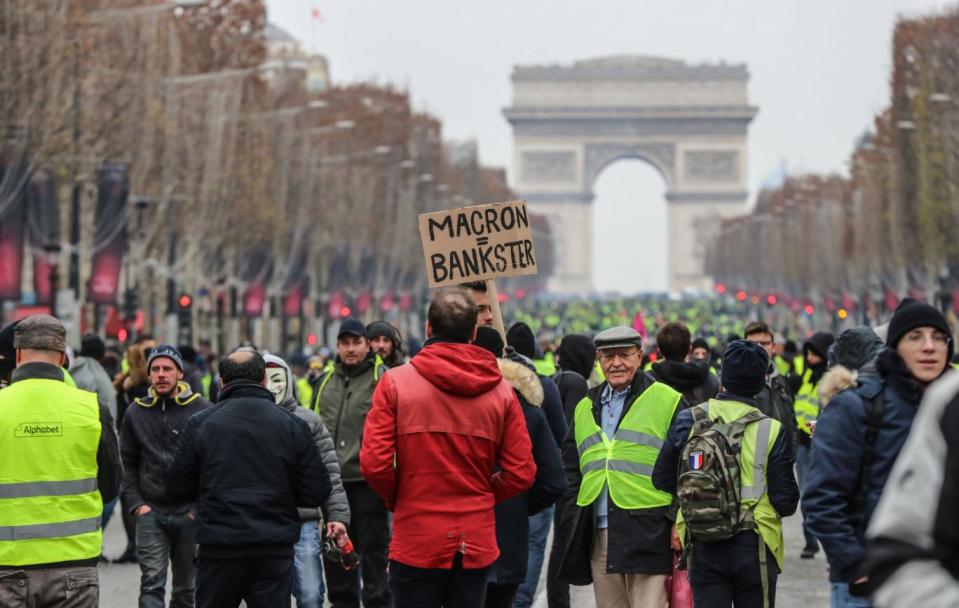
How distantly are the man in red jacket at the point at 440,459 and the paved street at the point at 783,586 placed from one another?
5.45m

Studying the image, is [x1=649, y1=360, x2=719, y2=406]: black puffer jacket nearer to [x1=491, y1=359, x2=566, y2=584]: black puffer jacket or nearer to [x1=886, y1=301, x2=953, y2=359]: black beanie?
[x1=491, y1=359, x2=566, y2=584]: black puffer jacket

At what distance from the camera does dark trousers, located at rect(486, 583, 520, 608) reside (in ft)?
26.1

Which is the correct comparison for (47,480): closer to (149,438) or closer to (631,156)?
(149,438)

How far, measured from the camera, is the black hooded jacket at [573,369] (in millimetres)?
10883

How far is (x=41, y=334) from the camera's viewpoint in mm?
7664

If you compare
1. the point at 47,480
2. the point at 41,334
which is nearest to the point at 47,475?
the point at 47,480

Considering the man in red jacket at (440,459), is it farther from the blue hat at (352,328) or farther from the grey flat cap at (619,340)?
the blue hat at (352,328)

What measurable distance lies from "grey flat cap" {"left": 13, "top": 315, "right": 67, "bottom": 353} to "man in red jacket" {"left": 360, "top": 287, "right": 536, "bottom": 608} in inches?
55.0

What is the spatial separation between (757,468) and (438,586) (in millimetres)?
1589

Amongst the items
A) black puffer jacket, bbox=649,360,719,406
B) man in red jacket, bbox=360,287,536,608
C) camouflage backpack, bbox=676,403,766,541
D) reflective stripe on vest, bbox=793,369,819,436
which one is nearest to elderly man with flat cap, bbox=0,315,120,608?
man in red jacket, bbox=360,287,536,608

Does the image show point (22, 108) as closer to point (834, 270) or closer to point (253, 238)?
point (253, 238)

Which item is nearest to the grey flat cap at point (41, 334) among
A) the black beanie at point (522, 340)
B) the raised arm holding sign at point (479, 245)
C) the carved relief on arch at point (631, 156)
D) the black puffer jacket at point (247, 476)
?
the black puffer jacket at point (247, 476)

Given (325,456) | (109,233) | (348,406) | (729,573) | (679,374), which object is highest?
(109,233)

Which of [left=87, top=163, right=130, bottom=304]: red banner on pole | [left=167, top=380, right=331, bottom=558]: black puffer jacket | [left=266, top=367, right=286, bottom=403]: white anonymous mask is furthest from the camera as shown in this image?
[left=87, top=163, right=130, bottom=304]: red banner on pole
